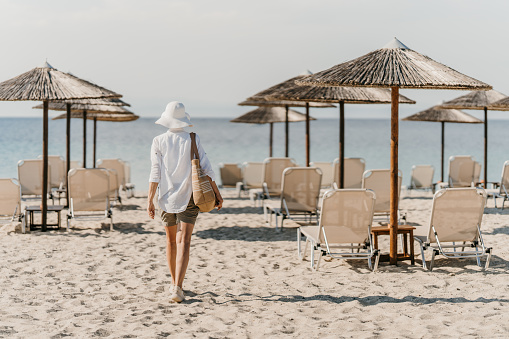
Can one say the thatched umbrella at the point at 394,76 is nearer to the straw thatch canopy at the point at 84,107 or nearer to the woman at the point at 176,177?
the woman at the point at 176,177

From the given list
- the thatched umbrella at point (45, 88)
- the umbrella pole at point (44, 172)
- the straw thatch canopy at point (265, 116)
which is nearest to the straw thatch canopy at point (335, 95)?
the thatched umbrella at point (45, 88)

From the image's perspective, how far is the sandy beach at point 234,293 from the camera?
12.0 feet

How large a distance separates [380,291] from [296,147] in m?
52.9

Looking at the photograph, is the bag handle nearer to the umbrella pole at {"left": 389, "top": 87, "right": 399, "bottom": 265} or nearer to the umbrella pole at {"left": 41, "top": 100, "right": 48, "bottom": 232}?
the umbrella pole at {"left": 389, "top": 87, "right": 399, "bottom": 265}

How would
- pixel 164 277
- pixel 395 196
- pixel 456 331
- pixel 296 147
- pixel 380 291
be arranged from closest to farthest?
pixel 456 331 → pixel 380 291 → pixel 164 277 → pixel 395 196 → pixel 296 147

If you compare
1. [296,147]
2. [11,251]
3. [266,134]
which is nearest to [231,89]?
[266,134]

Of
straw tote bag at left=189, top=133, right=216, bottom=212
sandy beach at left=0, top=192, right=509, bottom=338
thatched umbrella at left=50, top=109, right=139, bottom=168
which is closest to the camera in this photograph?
sandy beach at left=0, top=192, right=509, bottom=338

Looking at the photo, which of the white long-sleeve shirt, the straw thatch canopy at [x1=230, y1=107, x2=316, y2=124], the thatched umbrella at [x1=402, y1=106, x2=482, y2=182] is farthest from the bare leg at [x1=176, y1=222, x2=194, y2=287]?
the thatched umbrella at [x1=402, y1=106, x2=482, y2=182]

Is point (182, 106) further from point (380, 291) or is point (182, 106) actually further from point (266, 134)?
point (266, 134)

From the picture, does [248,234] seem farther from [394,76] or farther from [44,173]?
[394,76]

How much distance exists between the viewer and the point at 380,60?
5.37 m

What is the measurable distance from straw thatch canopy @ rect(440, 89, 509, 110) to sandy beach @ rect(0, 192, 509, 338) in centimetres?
457

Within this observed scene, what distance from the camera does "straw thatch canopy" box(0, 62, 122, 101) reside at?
6.99m

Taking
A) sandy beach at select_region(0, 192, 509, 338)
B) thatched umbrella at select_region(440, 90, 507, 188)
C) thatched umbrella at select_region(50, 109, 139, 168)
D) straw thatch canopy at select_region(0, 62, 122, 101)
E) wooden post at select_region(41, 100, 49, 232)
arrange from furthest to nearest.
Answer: thatched umbrella at select_region(440, 90, 507, 188), thatched umbrella at select_region(50, 109, 139, 168), wooden post at select_region(41, 100, 49, 232), straw thatch canopy at select_region(0, 62, 122, 101), sandy beach at select_region(0, 192, 509, 338)
